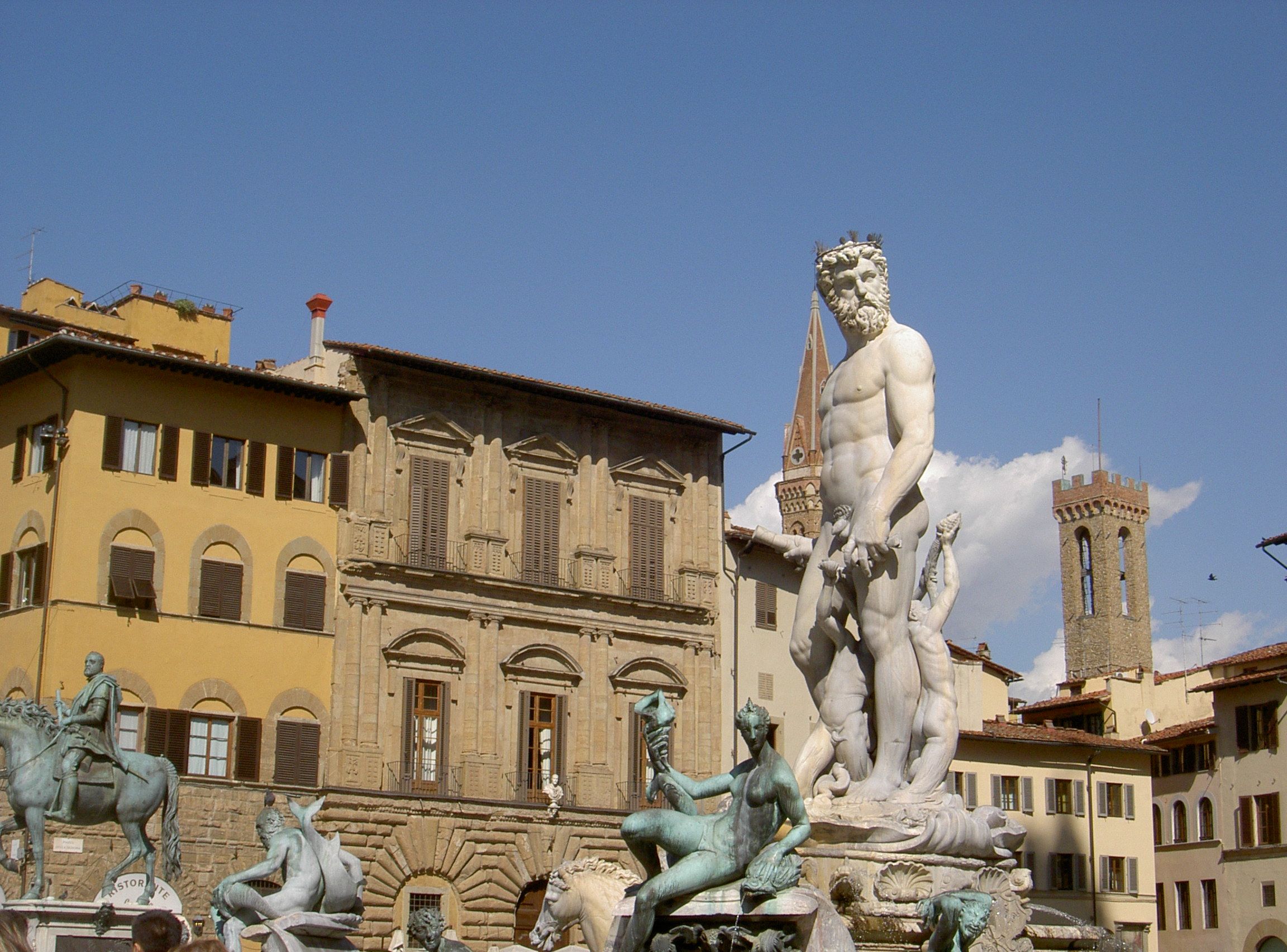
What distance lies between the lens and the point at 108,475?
126ft

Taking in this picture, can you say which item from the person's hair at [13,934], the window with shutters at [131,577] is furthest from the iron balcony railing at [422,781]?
the person's hair at [13,934]

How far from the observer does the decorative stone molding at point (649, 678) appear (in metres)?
44.8

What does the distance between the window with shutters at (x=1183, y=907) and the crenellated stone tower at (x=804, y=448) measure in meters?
61.3

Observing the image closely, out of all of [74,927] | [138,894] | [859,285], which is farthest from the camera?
[138,894]

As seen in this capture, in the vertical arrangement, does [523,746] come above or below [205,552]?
below

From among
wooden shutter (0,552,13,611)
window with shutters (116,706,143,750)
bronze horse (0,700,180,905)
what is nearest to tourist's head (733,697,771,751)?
bronze horse (0,700,180,905)

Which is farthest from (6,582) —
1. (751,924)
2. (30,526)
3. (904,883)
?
Result: (751,924)

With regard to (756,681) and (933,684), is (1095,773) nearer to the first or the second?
(756,681)

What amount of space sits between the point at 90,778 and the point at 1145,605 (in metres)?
111

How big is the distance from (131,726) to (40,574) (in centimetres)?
361

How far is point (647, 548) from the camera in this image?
152 ft

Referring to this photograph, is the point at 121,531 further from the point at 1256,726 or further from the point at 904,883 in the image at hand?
the point at 1256,726

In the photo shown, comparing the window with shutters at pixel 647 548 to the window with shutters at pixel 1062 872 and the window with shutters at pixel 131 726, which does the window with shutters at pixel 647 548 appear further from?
the window with shutters at pixel 1062 872

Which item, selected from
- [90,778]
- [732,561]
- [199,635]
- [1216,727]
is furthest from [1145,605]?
[90,778]
